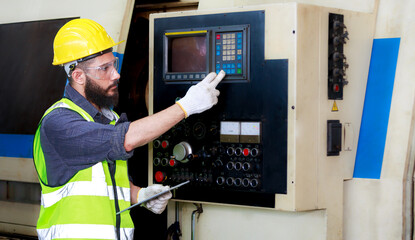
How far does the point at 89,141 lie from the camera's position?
1637mm

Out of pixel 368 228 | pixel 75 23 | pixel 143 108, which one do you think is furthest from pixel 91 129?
pixel 368 228

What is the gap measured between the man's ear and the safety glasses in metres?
0.02

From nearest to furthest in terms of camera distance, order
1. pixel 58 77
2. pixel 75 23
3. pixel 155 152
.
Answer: pixel 75 23 < pixel 155 152 < pixel 58 77

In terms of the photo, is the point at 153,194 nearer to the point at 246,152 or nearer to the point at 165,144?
the point at 165,144

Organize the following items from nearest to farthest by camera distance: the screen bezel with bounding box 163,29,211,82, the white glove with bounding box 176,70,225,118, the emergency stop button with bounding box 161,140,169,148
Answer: the white glove with bounding box 176,70,225,118 → the screen bezel with bounding box 163,29,211,82 → the emergency stop button with bounding box 161,140,169,148

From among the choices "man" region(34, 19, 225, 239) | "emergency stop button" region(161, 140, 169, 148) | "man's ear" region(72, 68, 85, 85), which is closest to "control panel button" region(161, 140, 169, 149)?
"emergency stop button" region(161, 140, 169, 148)

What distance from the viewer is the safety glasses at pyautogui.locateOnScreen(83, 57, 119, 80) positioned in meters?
1.84

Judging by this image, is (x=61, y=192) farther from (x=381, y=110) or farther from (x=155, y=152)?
(x=381, y=110)

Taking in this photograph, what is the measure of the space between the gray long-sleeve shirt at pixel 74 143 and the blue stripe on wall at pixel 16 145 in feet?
3.45

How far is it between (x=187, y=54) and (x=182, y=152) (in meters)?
0.42

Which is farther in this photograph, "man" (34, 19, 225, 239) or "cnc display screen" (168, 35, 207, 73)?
"cnc display screen" (168, 35, 207, 73)

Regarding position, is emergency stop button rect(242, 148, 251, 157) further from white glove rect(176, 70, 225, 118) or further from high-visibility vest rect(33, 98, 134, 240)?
high-visibility vest rect(33, 98, 134, 240)

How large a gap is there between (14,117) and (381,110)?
6.40 ft

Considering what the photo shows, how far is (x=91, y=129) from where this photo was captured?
163 centimetres
